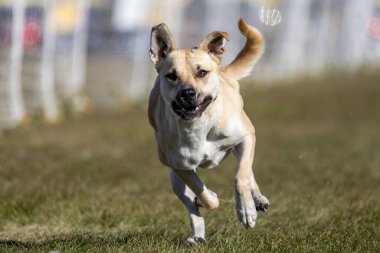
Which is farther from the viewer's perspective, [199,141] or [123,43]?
[123,43]

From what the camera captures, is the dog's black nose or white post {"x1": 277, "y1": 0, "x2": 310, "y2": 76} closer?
the dog's black nose

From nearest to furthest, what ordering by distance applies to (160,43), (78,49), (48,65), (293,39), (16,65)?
(160,43) < (16,65) < (48,65) < (78,49) < (293,39)

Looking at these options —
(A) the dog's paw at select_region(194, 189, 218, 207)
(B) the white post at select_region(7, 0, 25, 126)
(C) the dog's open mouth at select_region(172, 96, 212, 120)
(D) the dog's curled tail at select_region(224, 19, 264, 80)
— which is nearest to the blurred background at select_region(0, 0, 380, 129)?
(B) the white post at select_region(7, 0, 25, 126)

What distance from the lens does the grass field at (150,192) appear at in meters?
5.48

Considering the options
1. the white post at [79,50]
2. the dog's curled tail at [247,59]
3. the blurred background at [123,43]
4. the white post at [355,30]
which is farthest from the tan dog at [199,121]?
the white post at [355,30]

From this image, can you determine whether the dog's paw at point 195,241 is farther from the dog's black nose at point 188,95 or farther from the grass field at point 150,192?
the dog's black nose at point 188,95

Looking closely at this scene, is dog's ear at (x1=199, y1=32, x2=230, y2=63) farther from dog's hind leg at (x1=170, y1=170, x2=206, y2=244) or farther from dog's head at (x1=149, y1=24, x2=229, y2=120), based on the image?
dog's hind leg at (x1=170, y1=170, x2=206, y2=244)

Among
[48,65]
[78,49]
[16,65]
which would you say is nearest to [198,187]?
[16,65]

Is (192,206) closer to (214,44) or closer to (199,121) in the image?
(199,121)

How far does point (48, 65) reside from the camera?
1378 centimetres

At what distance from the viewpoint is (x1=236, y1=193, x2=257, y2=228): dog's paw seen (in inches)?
211

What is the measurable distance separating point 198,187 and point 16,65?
7172 millimetres

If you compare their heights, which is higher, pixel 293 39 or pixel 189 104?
pixel 189 104

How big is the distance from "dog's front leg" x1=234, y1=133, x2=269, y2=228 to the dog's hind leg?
42cm
